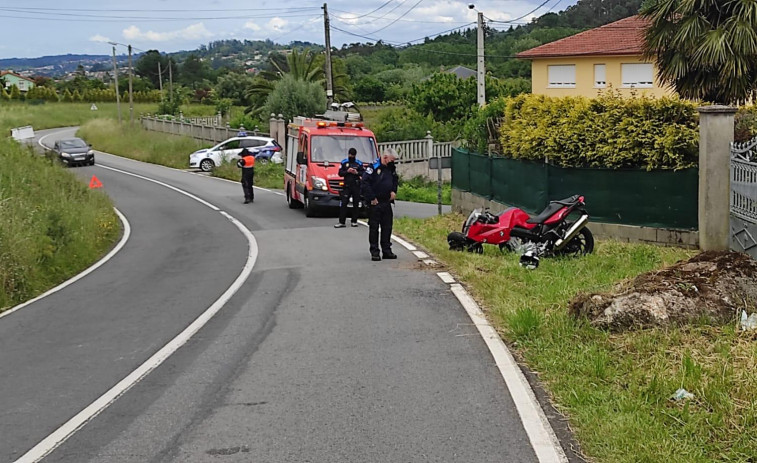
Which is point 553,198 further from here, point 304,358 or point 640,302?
point 304,358

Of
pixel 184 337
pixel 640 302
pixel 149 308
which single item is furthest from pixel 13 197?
pixel 640 302

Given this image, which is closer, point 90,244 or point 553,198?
point 553,198

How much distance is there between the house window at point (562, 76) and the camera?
4266 centimetres

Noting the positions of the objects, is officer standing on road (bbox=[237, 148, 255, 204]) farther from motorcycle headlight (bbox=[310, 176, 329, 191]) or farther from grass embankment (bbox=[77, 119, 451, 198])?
grass embankment (bbox=[77, 119, 451, 198])

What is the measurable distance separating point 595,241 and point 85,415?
404 inches

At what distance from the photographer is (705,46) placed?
45.2 ft

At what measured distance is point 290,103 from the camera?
168ft

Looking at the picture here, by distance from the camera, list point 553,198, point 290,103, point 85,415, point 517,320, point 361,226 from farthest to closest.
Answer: point 290,103
point 361,226
point 553,198
point 517,320
point 85,415

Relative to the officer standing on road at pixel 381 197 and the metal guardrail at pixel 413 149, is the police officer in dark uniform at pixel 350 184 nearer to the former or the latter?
the officer standing on road at pixel 381 197

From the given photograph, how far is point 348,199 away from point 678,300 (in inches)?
525

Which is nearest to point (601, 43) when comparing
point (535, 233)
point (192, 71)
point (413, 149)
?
point (413, 149)

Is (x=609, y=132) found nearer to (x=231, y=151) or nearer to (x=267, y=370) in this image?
(x=267, y=370)

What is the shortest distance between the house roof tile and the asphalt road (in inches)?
1110

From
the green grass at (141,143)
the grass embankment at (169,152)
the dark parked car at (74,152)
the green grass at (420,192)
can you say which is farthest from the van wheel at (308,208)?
the dark parked car at (74,152)
